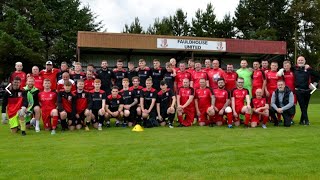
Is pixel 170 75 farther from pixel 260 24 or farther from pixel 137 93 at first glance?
pixel 260 24

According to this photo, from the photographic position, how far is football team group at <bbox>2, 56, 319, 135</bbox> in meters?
8.34

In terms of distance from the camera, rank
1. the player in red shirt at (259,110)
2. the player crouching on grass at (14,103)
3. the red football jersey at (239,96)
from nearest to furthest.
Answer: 1. the player crouching on grass at (14,103)
2. the player in red shirt at (259,110)
3. the red football jersey at (239,96)

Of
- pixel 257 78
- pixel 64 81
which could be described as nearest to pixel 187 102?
pixel 257 78

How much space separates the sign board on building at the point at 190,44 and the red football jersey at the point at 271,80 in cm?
1724

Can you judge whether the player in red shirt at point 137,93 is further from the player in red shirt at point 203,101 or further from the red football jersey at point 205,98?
the red football jersey at point 205,98

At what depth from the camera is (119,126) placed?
9008mm

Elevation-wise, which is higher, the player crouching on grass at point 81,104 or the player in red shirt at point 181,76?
the player in red shirt at point 181,76

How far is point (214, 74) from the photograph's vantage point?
33.6ft

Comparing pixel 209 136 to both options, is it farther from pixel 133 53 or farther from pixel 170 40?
pixel 133 53

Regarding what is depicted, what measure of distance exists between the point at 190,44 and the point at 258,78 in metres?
17.8

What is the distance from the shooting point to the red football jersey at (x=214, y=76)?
33.2ft

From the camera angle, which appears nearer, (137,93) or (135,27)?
(137,93)

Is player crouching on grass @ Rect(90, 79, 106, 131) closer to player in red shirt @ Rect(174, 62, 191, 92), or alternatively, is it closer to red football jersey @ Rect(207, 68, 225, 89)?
player in red shirt @ Rect(174, 62, 191, 92)

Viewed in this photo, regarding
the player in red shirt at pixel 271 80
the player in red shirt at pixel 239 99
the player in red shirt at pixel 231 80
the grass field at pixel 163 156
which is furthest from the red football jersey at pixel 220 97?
the grass field at pixel 163 156
